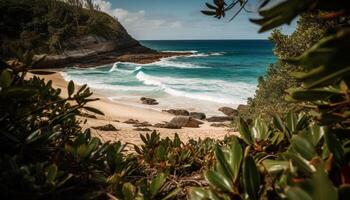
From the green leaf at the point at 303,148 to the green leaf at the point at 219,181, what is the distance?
22 cm

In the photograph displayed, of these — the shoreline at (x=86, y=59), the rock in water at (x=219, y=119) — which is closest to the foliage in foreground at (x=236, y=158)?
the rock in water at (x=219, y=119)

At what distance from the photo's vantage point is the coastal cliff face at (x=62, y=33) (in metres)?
42.6

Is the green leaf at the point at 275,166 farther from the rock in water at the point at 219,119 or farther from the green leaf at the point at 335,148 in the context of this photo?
the rock in water at the point at 219,119

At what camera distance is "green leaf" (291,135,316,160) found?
90 centimetres

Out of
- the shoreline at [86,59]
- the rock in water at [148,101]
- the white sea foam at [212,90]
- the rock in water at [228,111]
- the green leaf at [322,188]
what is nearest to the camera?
the green leaf at [322,188]

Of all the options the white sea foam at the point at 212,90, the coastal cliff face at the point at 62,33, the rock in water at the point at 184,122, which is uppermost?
the coastal cliff face at the point at 62,33

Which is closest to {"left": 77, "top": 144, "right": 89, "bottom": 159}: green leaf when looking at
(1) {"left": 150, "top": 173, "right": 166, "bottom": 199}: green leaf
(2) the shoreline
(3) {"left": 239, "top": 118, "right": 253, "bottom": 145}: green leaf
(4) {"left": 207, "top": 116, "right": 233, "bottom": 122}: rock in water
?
(1) {"left": 150, "top": 173, "right": 166, "bottom": 199}: green leaf

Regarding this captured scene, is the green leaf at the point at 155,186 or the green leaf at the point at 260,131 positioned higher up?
the green leaf at the point at 260,131

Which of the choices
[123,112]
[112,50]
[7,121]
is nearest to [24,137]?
[7,121]

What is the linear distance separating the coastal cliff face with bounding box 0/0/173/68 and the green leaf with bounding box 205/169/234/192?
128 ft

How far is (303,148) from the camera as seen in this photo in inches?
35.8

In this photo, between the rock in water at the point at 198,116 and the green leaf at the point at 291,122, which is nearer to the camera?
the green leaf at the point at 291,122

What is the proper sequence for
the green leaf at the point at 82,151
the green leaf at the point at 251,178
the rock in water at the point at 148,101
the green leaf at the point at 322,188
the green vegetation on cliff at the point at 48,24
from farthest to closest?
the green vegetation on cliff at the point at 48,24 → the rock in water at the point at 148,101 → the green leaf at the point at 82,151 → the green leaf at the point at 251,178 → the green leaf at the point at 322,188

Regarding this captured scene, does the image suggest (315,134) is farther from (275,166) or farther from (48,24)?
(48,24)
